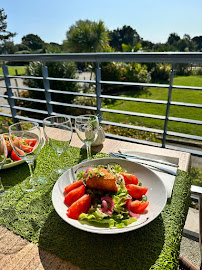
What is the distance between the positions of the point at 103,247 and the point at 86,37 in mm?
16600

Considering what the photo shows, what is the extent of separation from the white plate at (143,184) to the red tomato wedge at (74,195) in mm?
18

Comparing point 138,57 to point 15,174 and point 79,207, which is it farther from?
point 79,207

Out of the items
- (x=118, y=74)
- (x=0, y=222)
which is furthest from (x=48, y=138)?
(x=118, y=74)

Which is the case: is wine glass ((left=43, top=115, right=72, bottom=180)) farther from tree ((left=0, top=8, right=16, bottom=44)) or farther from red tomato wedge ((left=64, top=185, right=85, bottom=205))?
tree ((left=0, top=8, right=16, bottom=44))

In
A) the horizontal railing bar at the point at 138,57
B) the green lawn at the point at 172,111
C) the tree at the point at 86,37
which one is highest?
the tree at the point at 86,37

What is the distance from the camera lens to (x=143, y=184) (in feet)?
2.32

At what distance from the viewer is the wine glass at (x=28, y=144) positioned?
2.45 ft

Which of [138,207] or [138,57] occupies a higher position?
[138,57]

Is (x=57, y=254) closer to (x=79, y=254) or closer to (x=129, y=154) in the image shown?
(x=79, y=254)

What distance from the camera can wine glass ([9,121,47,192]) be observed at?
2.45 ft

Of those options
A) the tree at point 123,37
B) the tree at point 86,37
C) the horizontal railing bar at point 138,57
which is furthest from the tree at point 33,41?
the horizontal railing bar at point 138,57

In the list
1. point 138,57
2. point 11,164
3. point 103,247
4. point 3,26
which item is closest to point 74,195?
point 103,247

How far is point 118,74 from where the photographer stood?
1232 centimetres

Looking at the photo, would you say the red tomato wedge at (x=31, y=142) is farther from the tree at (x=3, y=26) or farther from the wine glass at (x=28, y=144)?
the tree at (x=3, y=26)
